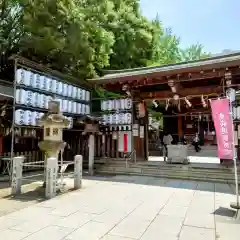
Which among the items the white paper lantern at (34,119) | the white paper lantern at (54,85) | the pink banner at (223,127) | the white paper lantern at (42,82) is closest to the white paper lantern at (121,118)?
the white paper lantern at (54,85)

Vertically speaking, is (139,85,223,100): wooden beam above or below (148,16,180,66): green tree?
below

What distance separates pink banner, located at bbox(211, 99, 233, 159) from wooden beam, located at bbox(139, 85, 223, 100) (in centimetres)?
534

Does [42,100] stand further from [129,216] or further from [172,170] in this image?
[129,216]

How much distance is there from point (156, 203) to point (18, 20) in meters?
15.5

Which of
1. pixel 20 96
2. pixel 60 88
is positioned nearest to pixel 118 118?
pixel 60 88

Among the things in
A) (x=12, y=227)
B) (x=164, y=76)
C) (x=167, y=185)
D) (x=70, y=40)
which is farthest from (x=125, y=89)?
(x=12, y=227)

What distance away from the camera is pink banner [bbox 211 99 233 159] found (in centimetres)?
734

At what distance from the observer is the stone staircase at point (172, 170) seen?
1112 cm

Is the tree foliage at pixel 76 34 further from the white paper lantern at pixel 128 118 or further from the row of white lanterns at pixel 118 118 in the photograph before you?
the white paper lantern at pixel 128 118

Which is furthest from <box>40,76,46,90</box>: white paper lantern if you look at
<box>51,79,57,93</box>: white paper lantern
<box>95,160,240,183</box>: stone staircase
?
<box>95,160,240,183</box>: stone staircase

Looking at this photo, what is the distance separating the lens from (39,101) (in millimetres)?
11531

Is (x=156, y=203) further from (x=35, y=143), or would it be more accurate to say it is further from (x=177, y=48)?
(x=177, y=48)

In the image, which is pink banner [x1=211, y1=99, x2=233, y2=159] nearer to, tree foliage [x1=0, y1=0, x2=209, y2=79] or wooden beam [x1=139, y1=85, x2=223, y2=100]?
wooden beam [x1=139, y1=85, x2=223, y2=100]

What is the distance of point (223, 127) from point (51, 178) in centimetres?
521
